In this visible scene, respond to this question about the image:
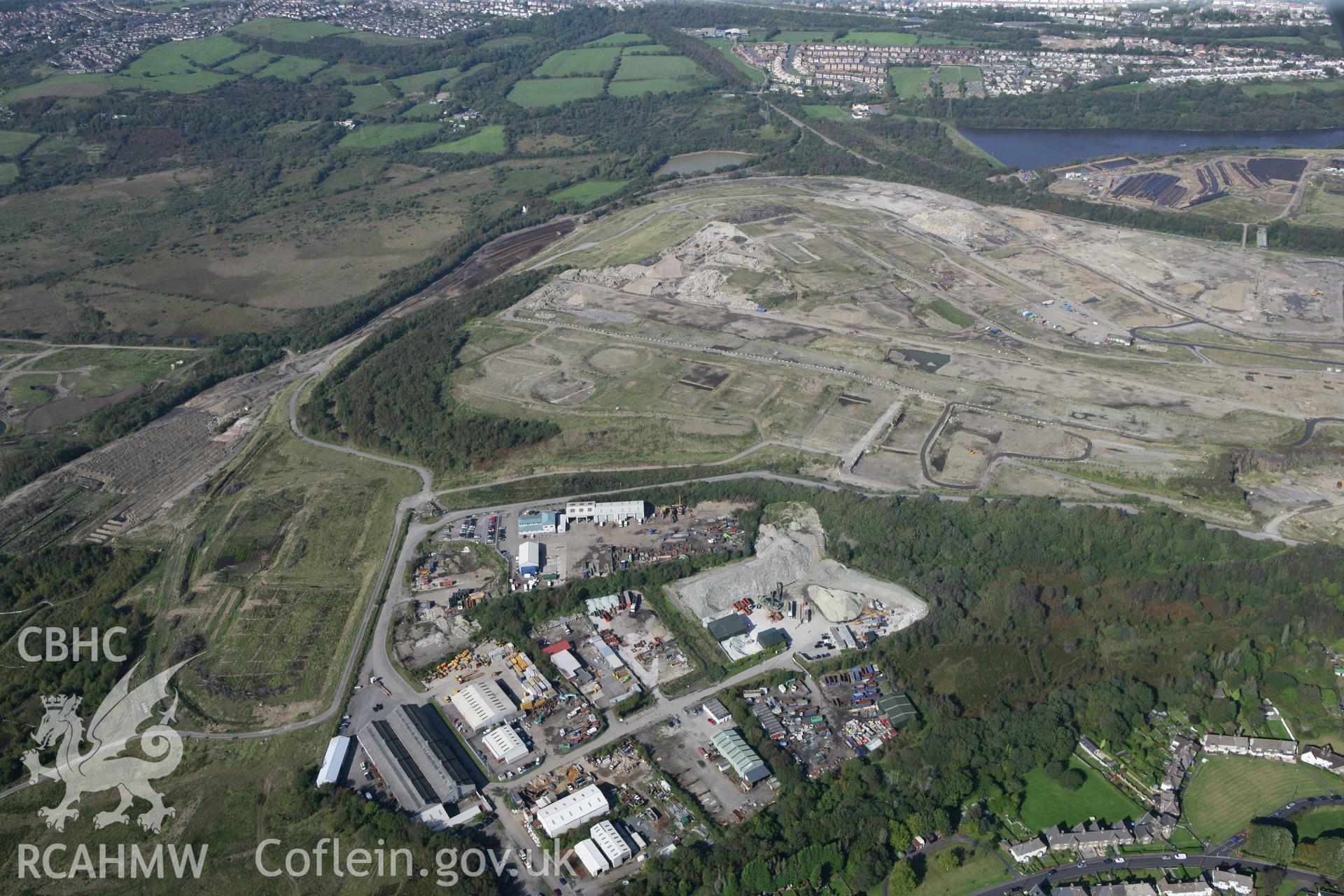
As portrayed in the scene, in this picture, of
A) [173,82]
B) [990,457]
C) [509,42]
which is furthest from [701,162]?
[173,82]

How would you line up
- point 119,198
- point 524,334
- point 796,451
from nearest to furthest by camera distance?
1. point 796,451
2. point 524,334
3. point 119,198

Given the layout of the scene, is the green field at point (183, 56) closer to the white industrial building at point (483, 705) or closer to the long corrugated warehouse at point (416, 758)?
the white industrial building at point (483, 705)

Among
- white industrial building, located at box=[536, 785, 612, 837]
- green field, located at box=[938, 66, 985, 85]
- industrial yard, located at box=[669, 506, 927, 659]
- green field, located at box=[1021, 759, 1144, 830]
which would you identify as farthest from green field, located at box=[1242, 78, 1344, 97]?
white industrial building, located at box=[536, 785, 612, 837]

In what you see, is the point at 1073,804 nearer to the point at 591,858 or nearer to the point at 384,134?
the point at 591,858

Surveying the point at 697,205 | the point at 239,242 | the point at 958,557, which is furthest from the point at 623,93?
the point at 958,557

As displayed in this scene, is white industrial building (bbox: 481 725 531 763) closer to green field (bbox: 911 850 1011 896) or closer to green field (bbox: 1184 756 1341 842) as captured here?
green field (bbox: 911 850 1011 896)

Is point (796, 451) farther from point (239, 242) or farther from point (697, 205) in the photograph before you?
point (239, 242)
